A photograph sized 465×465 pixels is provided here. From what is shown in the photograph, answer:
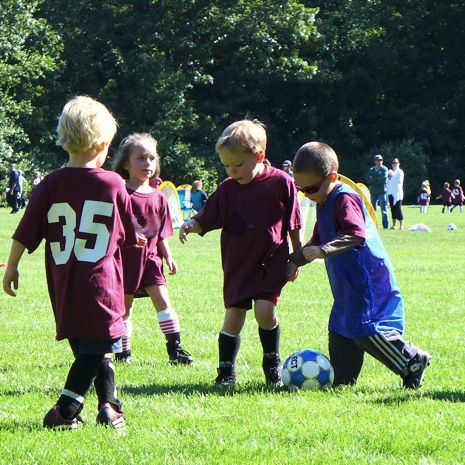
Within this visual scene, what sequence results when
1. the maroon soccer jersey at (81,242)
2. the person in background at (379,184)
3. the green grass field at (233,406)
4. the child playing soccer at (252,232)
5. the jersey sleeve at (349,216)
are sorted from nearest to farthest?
the green grass field at (233,406), the maroon soccer jersey at (81,242), the jersey sleeve at (349,216), the child playing soccer at (252,232), the person in background at (379,184)

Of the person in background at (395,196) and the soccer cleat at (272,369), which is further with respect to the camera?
the person in background at (395,196)

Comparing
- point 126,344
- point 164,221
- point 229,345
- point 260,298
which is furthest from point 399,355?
point 164,221

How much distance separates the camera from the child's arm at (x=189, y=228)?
604 cm

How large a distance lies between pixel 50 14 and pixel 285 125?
1350 centimetres

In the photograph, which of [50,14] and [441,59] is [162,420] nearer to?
[50,14]

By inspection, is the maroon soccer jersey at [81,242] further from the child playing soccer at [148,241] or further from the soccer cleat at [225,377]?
the child playing soccer at [148,241]

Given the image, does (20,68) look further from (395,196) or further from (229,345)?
(229,345)

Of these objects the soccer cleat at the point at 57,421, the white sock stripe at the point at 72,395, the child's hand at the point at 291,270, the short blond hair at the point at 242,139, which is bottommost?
the soccer cleat at the point at 57,421

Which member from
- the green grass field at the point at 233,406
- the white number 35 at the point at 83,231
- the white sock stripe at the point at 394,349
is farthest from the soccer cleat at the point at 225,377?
the white number 35 at the point at 83,231

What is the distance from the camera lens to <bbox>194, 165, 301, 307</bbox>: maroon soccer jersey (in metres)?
6.09

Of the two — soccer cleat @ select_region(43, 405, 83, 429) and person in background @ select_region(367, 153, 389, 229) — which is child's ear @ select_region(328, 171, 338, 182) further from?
person in background @ select_region(367, 153, 389, 229)

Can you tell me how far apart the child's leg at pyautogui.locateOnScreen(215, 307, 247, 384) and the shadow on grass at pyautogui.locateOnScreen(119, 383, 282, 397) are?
11cm

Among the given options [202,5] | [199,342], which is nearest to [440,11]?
[202,5]

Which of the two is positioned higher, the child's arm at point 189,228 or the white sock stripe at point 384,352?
the child's arm at point 189,228
